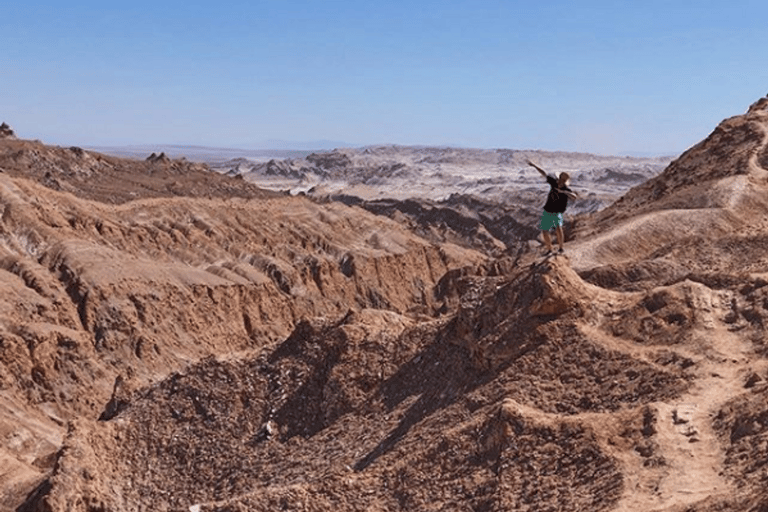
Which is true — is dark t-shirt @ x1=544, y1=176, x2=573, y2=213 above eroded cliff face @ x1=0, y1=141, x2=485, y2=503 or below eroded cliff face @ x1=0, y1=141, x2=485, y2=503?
above

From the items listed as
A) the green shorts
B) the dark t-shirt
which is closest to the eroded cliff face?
the green shorts

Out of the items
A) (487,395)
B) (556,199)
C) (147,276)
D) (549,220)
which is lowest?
(147,276)

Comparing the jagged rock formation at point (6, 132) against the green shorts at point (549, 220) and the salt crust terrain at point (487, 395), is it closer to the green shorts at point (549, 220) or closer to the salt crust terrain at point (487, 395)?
the salt crust terrain at point (487, 395)

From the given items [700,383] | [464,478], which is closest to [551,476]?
[464,478]

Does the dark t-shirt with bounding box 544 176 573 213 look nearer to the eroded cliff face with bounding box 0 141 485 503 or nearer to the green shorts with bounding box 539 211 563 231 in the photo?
the green shorts with bounding box 539 211 563 231

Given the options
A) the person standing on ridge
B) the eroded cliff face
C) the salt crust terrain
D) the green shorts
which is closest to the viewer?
the salt crust terrain

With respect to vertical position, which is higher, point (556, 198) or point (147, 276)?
point (556, 198)

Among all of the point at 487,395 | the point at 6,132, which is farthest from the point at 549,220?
the point at 6,132

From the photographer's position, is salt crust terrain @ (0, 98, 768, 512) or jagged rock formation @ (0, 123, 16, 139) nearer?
salt crust terrain @ (0, 98, 768, 512)

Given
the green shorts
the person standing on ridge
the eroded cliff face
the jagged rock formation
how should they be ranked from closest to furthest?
the person standing on ridge → the green shorts → the eroded cliff face → the jagged rock formation

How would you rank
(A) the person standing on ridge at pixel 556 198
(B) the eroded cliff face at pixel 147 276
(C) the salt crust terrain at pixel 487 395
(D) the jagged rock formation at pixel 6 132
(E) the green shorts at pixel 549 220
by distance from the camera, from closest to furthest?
(C) the salt crust terrain at pixel 487 395 → (A) the person standing on ridge at pixel 556 198 → (E) the green shorts at pixel 549 220 → (B) the eroded cliff face at pixel 147 276 → (D) the jagged rock formation at pixel 6 132

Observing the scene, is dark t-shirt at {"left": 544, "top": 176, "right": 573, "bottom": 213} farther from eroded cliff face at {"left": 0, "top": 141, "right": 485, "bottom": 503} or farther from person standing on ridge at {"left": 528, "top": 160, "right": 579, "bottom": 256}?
eroded cliff face at {"left": 0, "top": 141, "right": 485, "bottom": 503}

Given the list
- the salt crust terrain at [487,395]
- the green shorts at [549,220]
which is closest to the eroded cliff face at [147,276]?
the salt crust terrain at [487,395]

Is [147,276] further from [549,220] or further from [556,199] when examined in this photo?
[556,199]
